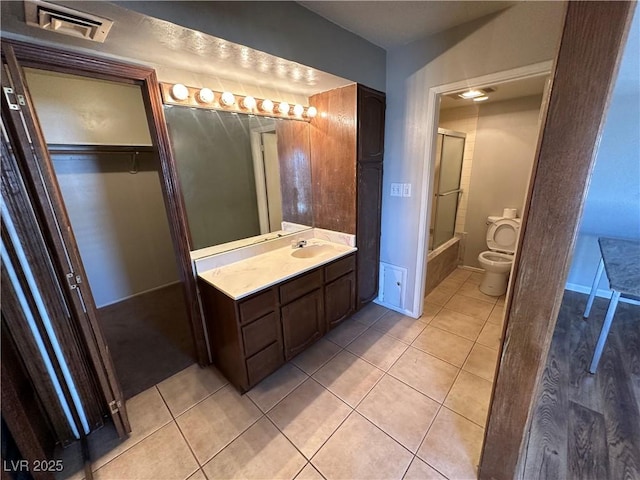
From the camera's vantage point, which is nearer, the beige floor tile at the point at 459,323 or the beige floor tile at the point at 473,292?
the beige floor tile at the point at 459,323

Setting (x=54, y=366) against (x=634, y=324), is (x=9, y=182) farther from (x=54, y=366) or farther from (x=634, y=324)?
(x=634, y=324)

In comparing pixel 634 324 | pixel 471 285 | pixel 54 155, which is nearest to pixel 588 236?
pixel 634 324

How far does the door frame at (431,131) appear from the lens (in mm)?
1698

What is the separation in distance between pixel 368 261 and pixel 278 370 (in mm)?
1268

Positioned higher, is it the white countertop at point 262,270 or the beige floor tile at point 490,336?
the white countertop at point 262,270

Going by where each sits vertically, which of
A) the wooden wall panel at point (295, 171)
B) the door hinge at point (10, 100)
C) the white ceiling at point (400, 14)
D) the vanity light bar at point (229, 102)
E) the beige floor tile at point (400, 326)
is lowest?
the beige floor tile at point (400, 326)

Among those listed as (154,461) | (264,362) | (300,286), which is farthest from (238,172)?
(154,461)

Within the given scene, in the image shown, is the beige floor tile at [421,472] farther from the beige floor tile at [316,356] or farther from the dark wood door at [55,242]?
the dark wood door at [55,242]

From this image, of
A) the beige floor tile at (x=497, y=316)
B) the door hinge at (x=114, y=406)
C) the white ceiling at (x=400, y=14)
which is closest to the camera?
the door hinge at (x=114, y=406)

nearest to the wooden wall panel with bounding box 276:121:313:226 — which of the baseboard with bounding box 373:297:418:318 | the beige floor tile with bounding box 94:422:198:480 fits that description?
the baseboard with bounding box 373:297:418:318

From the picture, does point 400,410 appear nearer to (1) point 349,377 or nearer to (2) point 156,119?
(1) point 349,377

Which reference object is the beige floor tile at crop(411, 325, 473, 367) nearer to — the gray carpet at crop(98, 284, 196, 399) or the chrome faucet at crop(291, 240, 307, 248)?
the chrome faucet at crop(291, 240, 307, 248)

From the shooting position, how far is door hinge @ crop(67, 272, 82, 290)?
1281 mm

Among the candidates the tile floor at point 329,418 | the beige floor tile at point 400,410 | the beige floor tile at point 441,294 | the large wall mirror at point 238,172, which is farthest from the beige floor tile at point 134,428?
the beige floor tile at point 441,294
